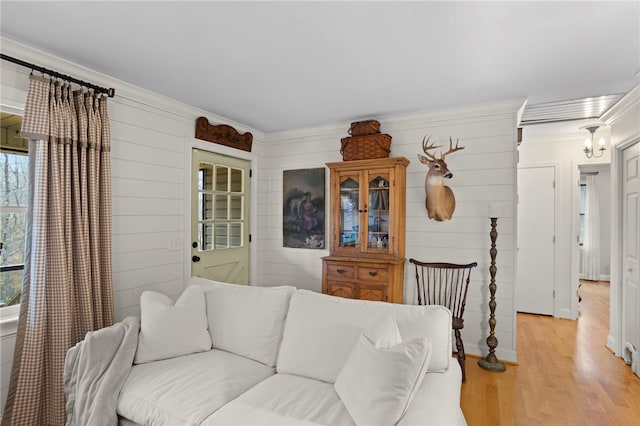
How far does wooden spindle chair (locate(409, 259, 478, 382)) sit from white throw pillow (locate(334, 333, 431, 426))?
1816 mm

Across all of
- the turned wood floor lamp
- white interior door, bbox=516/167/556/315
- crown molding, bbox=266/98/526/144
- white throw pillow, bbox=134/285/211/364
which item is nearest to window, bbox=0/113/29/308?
white throw pillow, bbox=134/285/211/364

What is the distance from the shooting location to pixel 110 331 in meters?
2.06

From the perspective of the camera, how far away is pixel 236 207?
13.6 ft

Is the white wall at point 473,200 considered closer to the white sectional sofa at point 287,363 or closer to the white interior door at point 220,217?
the white interior door at point 220,217

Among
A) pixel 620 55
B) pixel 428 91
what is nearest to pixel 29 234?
pixel 428 91

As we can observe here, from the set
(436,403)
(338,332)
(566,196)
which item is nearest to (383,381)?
(436,403)

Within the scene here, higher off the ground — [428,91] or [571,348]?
[428,91]

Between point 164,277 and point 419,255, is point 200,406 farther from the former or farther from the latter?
point 419,255

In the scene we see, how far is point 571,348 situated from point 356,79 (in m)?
3.53

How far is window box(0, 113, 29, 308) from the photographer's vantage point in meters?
2.31

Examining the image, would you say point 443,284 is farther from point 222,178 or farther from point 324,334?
point 222,178

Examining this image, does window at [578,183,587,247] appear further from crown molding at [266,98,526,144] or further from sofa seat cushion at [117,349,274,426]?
sofa seat cushion at [117,349,274,426]

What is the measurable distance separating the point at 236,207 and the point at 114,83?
5.96 ft

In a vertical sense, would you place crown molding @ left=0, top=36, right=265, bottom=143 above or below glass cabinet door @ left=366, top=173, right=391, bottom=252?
above
